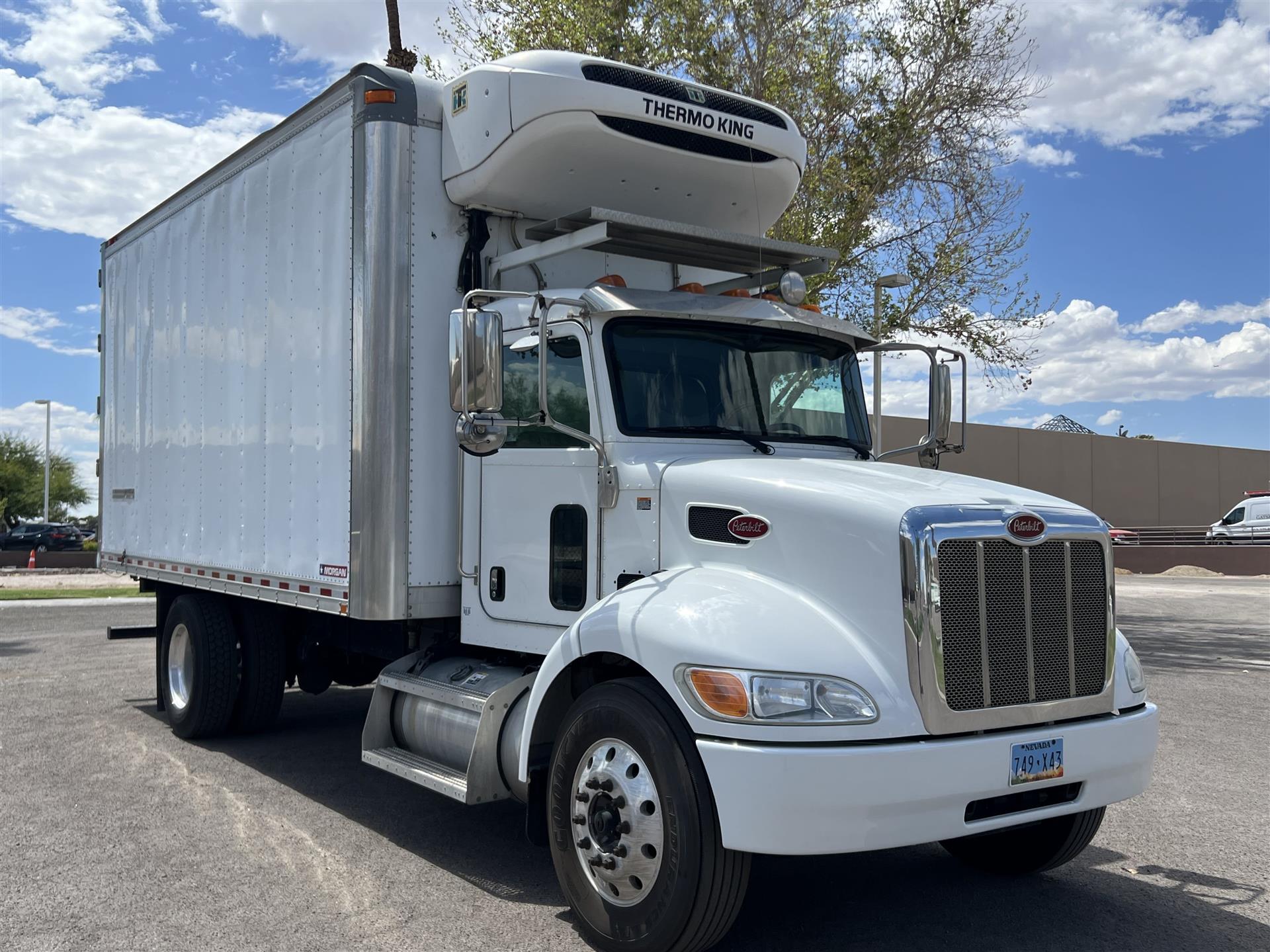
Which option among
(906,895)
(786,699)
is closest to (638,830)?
(786,699)

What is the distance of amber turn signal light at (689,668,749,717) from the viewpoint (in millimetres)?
4070

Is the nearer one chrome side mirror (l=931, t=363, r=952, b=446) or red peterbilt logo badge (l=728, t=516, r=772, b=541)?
red peterbilt logo badge (l=728, t=516, r=772, b=541)

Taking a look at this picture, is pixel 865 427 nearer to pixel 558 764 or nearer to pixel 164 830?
pixel 558 764

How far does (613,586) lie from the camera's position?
5266 mm

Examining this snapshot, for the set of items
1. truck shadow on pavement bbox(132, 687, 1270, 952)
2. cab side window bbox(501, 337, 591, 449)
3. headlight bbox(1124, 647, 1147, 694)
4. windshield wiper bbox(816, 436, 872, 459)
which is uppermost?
cab side window bbox(501, 337, 591, 449)

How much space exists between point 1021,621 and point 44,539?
2048 inches

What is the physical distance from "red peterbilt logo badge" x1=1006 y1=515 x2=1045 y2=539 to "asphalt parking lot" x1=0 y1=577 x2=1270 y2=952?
1.68 meters

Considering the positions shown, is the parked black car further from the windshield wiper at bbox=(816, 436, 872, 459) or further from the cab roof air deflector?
the windshield wiper at bbox=(816, 436, 872, 459)

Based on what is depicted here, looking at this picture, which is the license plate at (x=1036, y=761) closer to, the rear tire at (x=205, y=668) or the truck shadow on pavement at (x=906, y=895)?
the truck shadow on pavement at (x=906, y=895)

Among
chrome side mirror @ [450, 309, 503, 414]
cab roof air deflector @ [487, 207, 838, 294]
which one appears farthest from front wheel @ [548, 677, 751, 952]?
cab roof air deflector @ [487, 207, 838, 294]

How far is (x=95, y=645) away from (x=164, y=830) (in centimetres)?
1046

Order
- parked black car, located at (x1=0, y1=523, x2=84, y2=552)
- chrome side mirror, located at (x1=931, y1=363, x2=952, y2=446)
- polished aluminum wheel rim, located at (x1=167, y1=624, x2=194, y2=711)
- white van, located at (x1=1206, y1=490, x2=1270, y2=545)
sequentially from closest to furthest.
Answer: chrome side mirror, located at (x1=931, y1=363, x2=952, y2=446) < polished aluminum wheel rim, located at (x1=167, y1=624, x2=194, y2=711) < white van, located at (x1=1206, y1=490, x2=1270, y2=545) < parked black car, located at (x1=0, y1=523, x2=84, y2=552)

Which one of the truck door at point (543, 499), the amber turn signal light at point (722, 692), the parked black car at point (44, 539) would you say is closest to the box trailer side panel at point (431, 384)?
the truck door at point (543, 499)

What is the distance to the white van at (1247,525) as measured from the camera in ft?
130
